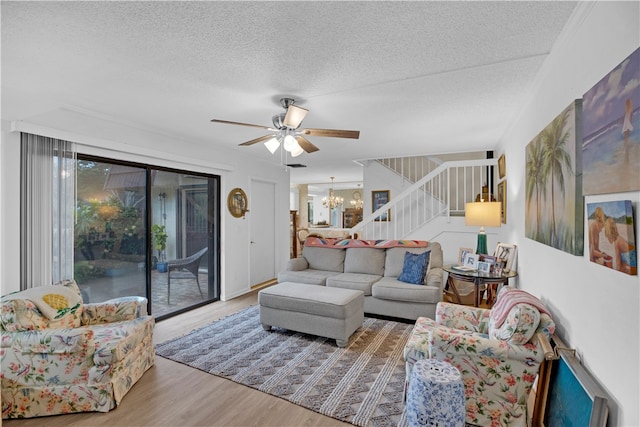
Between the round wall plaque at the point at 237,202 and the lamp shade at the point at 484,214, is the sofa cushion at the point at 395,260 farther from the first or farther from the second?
the round wall plaque at the point at 237,202

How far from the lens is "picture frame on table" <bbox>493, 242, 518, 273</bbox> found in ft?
11.1

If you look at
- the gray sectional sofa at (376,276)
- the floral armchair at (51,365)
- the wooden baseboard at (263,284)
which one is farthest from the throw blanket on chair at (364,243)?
the floral armchair at (51,365)

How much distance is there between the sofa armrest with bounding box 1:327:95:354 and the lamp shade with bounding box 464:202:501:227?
157 inches

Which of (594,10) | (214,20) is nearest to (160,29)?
(214,20)

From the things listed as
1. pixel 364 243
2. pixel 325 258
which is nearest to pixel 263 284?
pixel 325 258

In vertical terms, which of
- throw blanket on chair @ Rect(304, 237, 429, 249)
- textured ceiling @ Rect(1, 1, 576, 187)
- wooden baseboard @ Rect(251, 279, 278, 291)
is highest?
textured ceiling @ Rect(1, 1, 576, 187)

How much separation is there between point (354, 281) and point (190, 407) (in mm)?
2388

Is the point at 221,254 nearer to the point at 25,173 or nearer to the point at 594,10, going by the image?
the point at 25,173

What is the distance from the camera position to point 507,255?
3.55m

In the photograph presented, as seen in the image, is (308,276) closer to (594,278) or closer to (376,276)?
(376,276)

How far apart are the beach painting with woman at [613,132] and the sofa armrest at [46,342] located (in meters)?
3.06

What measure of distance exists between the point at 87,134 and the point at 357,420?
3.51 metres

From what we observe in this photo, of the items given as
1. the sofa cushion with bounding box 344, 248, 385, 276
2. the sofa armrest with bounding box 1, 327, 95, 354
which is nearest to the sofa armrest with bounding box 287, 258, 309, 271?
the sofa cushion with bounding box 344, 248, 385, 276

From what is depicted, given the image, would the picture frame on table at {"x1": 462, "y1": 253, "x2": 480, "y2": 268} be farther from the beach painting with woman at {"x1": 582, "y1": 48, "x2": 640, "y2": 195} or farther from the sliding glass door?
the sliding glass door
